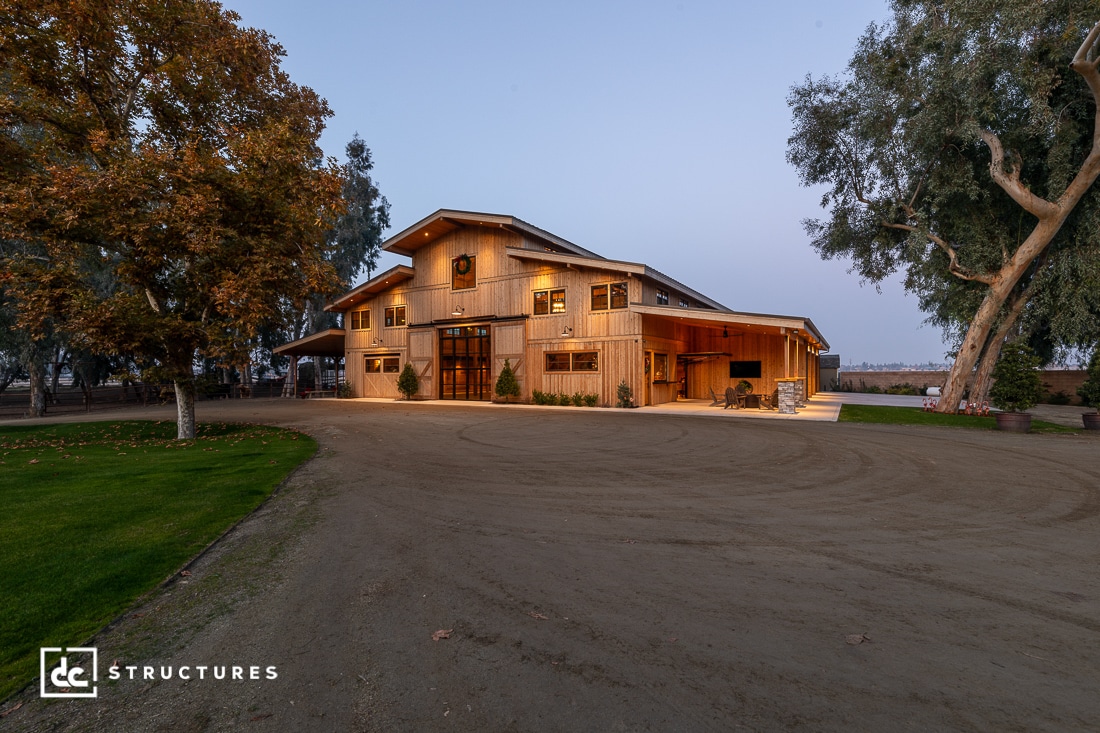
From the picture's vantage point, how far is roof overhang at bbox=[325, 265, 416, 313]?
25.8 m

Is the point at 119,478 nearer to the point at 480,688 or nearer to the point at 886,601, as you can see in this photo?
the point at 480,688

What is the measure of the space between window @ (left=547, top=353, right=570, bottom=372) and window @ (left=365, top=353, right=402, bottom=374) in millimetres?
10131

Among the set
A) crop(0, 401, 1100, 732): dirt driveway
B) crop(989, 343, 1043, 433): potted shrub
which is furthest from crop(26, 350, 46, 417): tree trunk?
crop(989, 343, 1043, 433): potted shrub

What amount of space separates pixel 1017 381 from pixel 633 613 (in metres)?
16.2

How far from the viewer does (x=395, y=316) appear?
88.8 feet

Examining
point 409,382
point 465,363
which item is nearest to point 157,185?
point 465,363

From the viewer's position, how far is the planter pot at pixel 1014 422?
486 inches

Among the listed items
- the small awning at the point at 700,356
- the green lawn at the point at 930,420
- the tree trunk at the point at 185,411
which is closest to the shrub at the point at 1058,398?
the green lawn at the point at 930,420

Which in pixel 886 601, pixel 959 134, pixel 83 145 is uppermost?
pixel 959 134

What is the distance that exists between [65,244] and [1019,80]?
26.1m

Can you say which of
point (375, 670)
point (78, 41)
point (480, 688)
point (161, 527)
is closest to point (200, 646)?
point (375, 670)

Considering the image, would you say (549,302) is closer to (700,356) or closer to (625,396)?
(625,396)

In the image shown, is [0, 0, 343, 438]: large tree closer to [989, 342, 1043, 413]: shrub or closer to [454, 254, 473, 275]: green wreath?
[454, 254, 473, 275]: green wreath

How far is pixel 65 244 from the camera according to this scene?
36.3 feet
